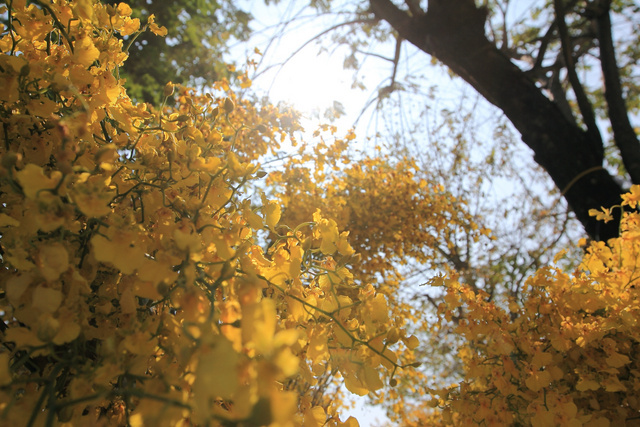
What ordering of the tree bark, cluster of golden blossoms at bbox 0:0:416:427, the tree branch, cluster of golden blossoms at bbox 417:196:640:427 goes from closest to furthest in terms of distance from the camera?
cluster of golden blossoms at bbox 0:0:416:427, cluster of golden blossoms at bbox 417:196:640:427, the tree bark, the tree branch

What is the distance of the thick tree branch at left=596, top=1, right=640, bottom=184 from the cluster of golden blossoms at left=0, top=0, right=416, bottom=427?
6.14ft

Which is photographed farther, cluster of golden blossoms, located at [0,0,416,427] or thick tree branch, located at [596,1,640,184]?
thick tree branch, located at [596,1,640,184]

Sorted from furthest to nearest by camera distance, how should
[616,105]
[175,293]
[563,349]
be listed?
[616,105]
[563,349]
[175,293]

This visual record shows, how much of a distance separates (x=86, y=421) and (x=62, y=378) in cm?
7

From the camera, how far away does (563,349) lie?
33.2 inches

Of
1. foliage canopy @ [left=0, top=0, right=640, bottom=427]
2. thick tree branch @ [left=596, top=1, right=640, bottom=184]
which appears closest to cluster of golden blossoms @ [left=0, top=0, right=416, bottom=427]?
foliage canopy @ [left=0, top=0, right=640, bottom=427]

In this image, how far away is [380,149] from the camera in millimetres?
2475

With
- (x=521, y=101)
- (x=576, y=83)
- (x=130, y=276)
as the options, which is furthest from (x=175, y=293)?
(x=576, y=83)

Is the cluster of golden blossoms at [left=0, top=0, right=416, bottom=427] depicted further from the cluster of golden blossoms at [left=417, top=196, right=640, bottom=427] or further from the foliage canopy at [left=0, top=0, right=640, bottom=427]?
the cluster of golden blossoms at [left=417, top=196, right=640, bottom=427]

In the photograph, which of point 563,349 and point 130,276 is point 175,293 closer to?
point 130,276

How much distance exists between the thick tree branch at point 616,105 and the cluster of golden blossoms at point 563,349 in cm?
112

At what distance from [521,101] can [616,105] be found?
0.48 m

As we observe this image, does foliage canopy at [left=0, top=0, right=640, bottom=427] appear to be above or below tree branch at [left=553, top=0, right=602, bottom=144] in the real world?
below

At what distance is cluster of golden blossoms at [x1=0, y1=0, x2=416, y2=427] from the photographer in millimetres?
356
